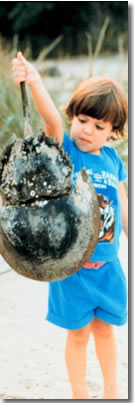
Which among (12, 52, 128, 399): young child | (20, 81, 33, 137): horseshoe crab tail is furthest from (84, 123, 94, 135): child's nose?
(20, 81, 33, 137): horseshoe crab tail

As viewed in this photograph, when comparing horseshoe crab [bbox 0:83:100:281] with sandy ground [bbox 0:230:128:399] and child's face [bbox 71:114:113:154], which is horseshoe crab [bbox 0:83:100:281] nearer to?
child's face [bbox 71:114:113:154]

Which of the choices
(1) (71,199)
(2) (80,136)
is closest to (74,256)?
(1) (71,199)

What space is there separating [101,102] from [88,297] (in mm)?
283

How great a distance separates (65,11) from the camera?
97cm

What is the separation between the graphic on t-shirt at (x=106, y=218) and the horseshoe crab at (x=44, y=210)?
247 millimetres

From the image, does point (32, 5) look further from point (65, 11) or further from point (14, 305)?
point (14, 305)

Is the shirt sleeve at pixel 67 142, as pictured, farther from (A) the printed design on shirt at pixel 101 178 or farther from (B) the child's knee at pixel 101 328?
(B) the child's knee at pixel 101 328

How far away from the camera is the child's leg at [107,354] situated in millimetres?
852

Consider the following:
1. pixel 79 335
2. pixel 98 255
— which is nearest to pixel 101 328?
pixel 79 335

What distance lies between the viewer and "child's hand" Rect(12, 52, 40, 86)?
1.62 feet

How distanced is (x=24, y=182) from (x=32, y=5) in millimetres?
610

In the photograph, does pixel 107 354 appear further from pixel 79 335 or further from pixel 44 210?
pixel 44 210

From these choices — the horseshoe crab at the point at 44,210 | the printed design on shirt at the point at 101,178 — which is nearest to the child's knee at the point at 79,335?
the printed design on shirt at the point at 101,178

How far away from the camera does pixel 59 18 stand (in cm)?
98
